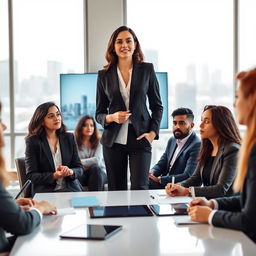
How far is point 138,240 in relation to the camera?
1.98m

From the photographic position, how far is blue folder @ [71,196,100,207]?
8.87 ft

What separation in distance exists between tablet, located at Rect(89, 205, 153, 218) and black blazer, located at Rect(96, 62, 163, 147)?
113 centimetres

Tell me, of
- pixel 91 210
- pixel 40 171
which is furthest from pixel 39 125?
pixel 91 210

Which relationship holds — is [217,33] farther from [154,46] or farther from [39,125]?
[39,125]

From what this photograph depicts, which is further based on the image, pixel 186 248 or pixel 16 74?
pixel 16 74

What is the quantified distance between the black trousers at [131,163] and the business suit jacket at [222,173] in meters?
0.67

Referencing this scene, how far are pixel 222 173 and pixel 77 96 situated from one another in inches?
129

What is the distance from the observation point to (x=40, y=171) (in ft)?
13.4

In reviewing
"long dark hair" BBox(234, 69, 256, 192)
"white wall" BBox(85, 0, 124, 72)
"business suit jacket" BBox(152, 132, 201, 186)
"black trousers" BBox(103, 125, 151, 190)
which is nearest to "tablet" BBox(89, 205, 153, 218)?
"long dark hair" BBox(234, 69, 256, 192)

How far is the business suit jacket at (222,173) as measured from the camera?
296 cm

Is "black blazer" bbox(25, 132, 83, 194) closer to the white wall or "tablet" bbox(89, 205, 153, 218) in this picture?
"tablet" bbox(89, 205, 153, 218)

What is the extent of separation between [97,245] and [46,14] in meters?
4.99

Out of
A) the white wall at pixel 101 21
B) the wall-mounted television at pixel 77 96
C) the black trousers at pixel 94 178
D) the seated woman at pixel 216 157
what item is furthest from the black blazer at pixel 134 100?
the white wall at pixel 101 21

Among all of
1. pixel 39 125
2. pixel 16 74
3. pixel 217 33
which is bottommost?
pixel 39 125
